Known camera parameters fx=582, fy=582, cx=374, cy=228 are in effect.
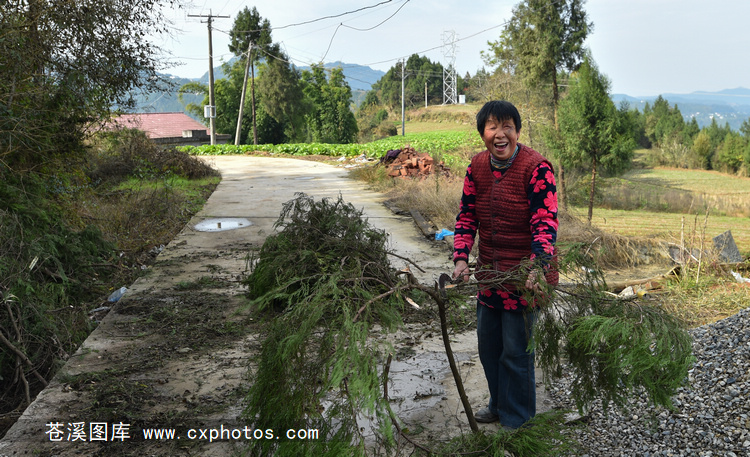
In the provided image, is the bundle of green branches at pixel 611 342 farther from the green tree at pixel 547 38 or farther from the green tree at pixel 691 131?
the green tree at pixel 691 131

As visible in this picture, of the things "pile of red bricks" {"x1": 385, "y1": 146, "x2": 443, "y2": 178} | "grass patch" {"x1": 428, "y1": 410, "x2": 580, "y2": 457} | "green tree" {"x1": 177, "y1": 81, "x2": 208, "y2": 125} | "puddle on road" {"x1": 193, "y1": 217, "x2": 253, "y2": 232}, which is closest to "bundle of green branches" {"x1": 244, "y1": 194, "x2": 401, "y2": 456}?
"grass patch" {"x1": 428, "y1": 410, "x2": 580, "y2": 457}

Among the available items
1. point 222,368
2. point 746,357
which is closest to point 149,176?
point 222,368

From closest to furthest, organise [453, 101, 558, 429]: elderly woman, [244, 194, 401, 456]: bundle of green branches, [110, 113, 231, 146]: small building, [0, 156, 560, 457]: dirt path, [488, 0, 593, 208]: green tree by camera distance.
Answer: [244, 194, 401, 456]: bundle of green branches → [453, 101, 558, 429]: elderly woman → [0, 156, 560, 457]: dirt path → [488, 0, 593, 208]: green tree → [110, 113, 231, 146]: small building

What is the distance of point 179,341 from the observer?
4.89m

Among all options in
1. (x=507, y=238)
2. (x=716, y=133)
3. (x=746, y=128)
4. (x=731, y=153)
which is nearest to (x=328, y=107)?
(x=716, y=133)

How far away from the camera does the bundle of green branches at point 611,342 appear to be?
2.31m

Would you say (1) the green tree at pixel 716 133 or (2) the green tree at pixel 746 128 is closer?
(2) the green tree at pixel 746 128

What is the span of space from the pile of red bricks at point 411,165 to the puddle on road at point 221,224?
618 centimetres

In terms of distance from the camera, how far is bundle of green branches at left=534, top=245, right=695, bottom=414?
231 cm

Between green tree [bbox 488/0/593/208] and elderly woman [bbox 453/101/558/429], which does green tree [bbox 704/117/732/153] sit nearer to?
green tree [bbox 488/0/593/208]

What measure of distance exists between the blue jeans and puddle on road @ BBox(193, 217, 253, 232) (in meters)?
7.32

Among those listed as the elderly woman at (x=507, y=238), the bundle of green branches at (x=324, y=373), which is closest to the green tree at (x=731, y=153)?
the elderly woman at (x=507, y=238)

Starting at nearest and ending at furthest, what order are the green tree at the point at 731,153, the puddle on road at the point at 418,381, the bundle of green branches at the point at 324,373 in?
the bundle of green branches at the point at 324,373, the puddle on road at the point at 418,381, the green tree at the point at 731,153

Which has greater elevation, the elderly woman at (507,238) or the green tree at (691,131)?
the green tree at (691,131)
